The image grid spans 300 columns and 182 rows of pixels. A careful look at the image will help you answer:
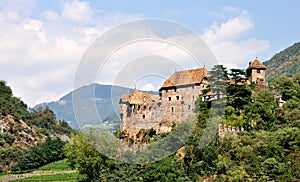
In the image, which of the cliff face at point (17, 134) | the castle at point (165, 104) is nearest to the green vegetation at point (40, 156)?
the cliff face at point (17, 134)

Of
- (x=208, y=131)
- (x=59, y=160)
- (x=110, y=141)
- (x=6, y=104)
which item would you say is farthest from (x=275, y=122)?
(x=6, y=104)

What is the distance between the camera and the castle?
107 feet

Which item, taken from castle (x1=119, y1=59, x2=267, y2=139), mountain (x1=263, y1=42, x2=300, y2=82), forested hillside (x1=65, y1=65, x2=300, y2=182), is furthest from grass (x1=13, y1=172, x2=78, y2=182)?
mountain (x1=263, y1=42, x2=300, y2=82)

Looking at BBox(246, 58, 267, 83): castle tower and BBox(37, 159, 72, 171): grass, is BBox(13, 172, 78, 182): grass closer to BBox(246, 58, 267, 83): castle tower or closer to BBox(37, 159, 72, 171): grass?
BBox(37, 159, 72, 171): grass

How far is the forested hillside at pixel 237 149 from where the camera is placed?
25141 millimetres

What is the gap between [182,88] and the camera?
33.4 m

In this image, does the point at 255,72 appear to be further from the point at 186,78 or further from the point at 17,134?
the point at 17,134

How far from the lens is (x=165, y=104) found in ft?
110

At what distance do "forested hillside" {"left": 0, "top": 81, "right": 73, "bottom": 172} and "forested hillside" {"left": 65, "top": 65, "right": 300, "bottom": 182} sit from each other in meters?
27.9

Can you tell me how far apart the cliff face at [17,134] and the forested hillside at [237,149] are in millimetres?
39525

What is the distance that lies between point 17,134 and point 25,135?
68.6 inches

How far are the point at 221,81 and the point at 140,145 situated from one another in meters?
7.43

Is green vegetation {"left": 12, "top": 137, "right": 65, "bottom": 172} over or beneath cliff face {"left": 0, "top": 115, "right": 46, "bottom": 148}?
beneath

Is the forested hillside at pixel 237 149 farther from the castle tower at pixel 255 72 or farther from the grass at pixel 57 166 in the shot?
the grass at pixel 57 166
